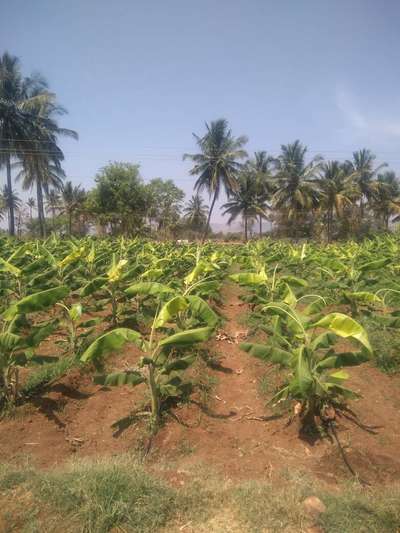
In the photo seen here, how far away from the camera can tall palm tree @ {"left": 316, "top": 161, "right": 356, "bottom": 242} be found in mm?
41125

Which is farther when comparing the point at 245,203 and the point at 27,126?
the point at 245,203

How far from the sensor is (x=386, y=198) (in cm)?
4966

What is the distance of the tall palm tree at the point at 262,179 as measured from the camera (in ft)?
146

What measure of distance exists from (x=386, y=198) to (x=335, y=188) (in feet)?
45.3

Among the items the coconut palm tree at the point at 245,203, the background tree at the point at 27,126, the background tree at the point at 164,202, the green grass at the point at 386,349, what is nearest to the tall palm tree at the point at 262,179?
the coconut palm tree at the point at 245,203

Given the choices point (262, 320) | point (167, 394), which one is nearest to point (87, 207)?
point (262, 320)

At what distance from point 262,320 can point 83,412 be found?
15.0 feet

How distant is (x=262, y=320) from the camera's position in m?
7.79

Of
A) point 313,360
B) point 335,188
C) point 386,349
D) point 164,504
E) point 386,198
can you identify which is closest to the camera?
point 164,504

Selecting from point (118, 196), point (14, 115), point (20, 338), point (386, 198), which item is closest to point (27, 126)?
point (14, 115)

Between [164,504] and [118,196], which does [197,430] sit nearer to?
[164,504]

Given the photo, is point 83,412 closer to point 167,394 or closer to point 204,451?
point 167,394

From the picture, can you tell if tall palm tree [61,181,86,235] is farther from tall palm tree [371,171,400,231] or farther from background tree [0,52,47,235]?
tall palm tree [371,171,400,231]

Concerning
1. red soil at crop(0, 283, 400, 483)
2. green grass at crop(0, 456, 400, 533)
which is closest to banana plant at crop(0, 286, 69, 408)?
red soil at crop(0, 283, 400, 483)
